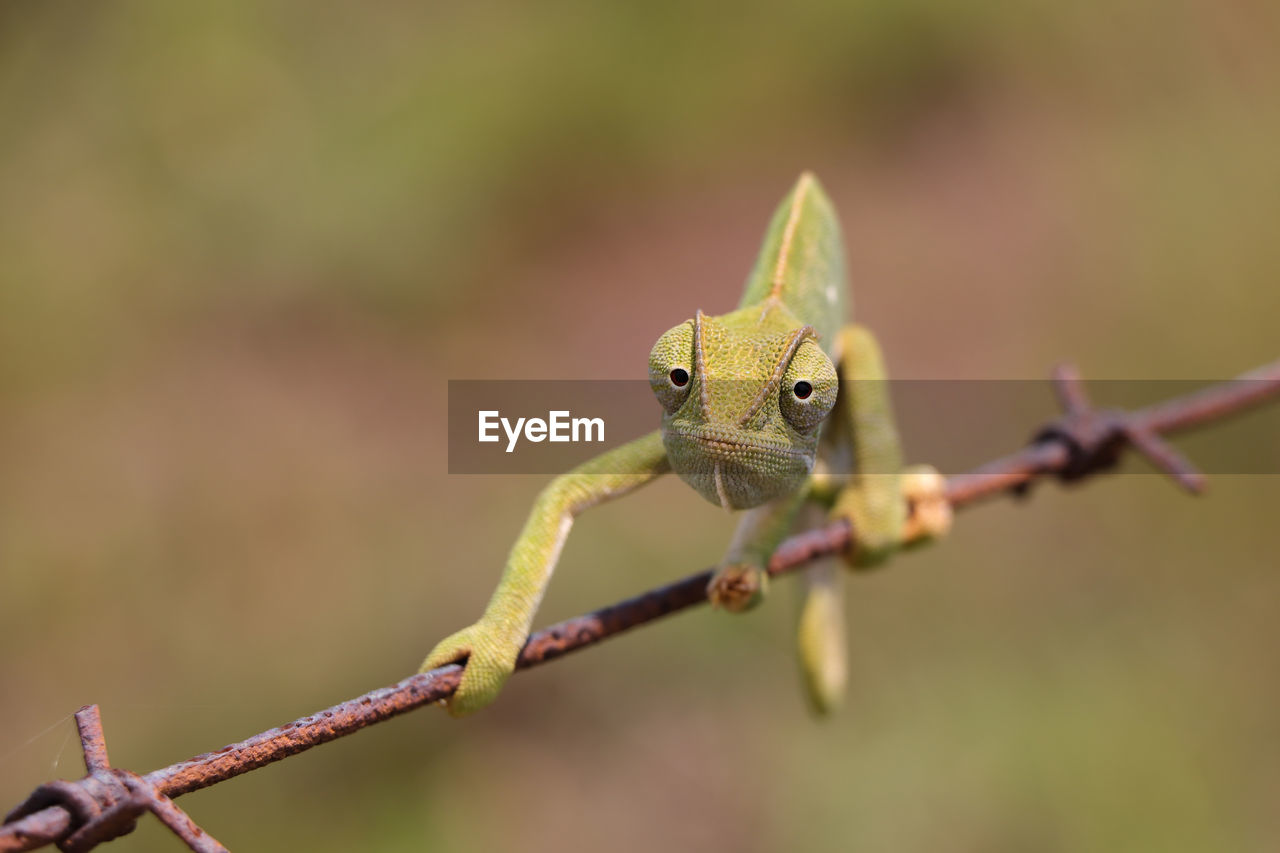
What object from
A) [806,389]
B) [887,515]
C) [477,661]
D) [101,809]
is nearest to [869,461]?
[887,515]

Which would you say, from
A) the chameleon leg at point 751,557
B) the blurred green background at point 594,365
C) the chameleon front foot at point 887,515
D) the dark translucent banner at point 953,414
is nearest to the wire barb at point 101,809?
the chameleon leg at point 751,557

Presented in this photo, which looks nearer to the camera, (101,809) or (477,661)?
(101,809)

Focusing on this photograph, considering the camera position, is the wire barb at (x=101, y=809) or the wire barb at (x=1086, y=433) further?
the wire barb at (x=1086, y=433)

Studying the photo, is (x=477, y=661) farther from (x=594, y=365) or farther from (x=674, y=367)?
(x=594, y=365)

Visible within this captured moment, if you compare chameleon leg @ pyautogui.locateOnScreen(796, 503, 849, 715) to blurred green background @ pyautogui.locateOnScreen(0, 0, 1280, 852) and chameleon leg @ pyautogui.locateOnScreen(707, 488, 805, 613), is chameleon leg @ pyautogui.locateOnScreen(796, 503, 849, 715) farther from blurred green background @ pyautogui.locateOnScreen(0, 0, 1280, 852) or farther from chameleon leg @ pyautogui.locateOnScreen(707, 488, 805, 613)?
blurred green background @ pyautogui.locateOnScreen(0, 0, 1280, 852)

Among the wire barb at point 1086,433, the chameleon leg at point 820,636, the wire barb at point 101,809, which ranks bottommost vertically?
the chameleon leg at point 820,636

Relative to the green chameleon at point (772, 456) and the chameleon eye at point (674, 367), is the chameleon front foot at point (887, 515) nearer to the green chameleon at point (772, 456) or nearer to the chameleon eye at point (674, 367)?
the green chameleon at point (772, 456)

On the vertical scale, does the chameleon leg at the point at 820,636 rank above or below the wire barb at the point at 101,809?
below
